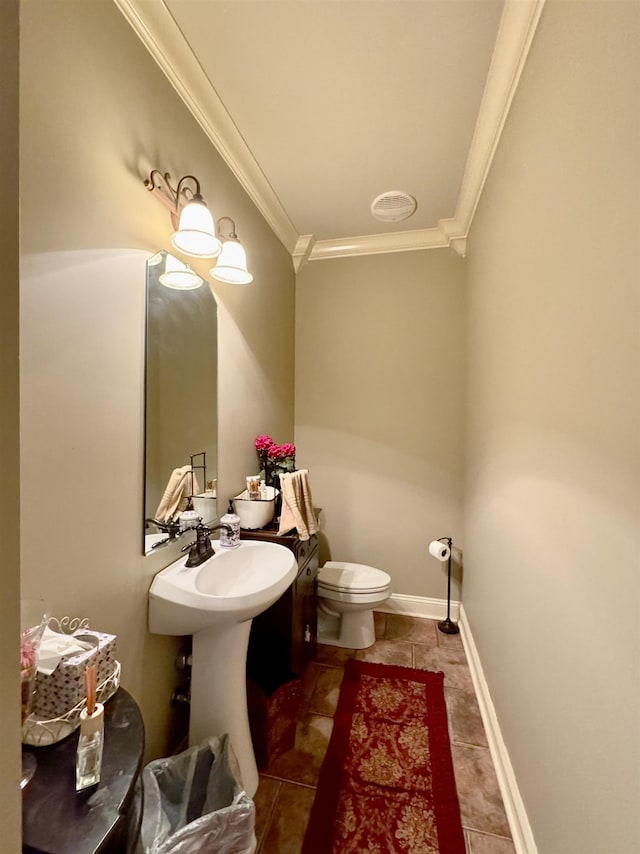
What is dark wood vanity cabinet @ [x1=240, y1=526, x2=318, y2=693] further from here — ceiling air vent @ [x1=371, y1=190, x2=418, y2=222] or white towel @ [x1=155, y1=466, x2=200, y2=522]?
ceiling air vent @ [x1=371, y1=190, x2=418, y2=222]

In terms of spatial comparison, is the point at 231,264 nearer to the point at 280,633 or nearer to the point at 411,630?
the point at 280,633

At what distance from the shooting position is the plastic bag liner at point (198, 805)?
90 cm

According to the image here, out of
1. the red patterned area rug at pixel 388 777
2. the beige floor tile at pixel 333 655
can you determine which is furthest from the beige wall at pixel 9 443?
the beige floor tile at pixel 333 655

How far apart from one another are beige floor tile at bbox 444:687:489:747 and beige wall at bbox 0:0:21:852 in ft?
5.64

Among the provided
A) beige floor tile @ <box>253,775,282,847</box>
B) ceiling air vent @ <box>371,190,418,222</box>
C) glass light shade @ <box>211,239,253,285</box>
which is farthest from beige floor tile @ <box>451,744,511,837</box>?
ceiling air vent @ <box>371,190,418,222</box>

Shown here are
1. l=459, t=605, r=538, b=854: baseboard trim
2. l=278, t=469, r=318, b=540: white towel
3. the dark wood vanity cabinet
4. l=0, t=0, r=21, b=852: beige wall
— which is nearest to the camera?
l=0, t=0, r=21, b=852: beige wall

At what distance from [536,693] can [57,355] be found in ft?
5.32

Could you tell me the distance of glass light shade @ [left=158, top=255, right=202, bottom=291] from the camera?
129 cm

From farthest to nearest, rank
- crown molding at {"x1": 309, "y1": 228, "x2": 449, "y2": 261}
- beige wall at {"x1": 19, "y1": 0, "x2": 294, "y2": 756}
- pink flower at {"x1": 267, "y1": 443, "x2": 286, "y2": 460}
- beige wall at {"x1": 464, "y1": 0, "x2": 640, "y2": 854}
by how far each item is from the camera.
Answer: crown molding at {"x1": 309, "y1": 228, "x2": 449, "y2": 261} → pink flower at {"x1": 267, "y1": 443, "x2": 286, "y2": 460} → beige wall at {"x1": 19, "y1": 0, "x2": 294, "y2": 756} → beige wall at {"x1": 464, "y1": 0, "x2": 640, "y2": 854}

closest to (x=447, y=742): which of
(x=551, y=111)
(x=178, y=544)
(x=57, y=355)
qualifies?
(x=178, y=544)

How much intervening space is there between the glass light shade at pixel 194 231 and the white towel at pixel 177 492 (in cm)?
81

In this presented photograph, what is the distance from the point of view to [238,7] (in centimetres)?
114

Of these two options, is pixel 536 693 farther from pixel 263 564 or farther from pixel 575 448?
pixel 263 564

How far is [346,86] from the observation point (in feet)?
4.62
